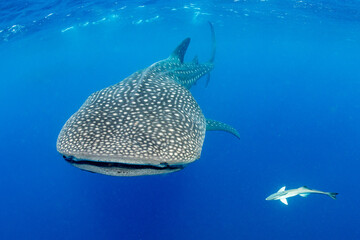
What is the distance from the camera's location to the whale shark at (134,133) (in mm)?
2869

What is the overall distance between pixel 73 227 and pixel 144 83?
12415 mm

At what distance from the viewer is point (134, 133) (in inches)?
124

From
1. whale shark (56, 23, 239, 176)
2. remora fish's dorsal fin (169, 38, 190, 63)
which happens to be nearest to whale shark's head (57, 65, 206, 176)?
whale shark (56, 23, 239, 176)

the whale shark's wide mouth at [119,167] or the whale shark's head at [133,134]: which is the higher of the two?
the whale shark's head at [133,134]

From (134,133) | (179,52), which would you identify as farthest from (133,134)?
(179,52)

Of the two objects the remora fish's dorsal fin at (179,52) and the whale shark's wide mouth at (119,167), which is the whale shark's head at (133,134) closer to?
the whale shark's wide mouth at (119,167)

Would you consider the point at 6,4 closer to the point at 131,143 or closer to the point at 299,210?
the point at 131,143

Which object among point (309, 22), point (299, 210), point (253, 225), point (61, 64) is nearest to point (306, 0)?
point (309, 22)

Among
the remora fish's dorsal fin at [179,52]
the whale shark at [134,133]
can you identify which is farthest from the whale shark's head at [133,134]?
the remora fish's dorsal fin at [179,52]

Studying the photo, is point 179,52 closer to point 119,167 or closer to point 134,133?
point 134,133

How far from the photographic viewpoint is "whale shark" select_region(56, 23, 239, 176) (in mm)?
2869

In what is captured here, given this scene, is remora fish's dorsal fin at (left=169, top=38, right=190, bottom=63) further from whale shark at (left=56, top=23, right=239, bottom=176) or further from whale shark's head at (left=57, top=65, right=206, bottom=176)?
whale shark's head at (left=57, top=65, right=206, bottom=176)

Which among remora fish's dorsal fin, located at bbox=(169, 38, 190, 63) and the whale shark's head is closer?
the whale shark's head

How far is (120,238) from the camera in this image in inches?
474
